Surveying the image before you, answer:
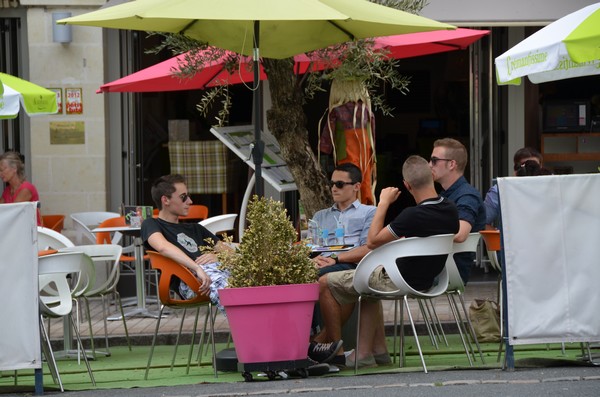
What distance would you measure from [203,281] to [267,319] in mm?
745

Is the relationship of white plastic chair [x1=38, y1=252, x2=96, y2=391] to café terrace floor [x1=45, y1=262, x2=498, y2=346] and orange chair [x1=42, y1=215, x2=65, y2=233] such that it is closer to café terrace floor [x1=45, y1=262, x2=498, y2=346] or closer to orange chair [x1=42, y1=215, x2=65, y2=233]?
café terrace floor [x1=45, y1=262, x2=498, y2=346]

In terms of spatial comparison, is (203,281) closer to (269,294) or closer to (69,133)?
(269,294)

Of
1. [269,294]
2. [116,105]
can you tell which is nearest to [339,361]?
[269,294]

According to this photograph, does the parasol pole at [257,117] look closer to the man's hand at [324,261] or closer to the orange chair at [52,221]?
the man's hand at [324,261]

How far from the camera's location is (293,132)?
10.5 metres

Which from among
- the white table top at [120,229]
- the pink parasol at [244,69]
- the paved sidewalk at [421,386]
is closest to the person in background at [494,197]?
the pink parasol at [244,69]

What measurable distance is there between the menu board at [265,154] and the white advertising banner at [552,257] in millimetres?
3590

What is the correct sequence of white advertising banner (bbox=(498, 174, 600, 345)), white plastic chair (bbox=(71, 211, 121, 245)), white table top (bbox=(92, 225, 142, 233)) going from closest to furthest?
white advertising banner (bbox=(498, 174, 600, 345)) < white table top (bbox=(92, 225, 142, 233)) < white plastic chair (bbox=(71, 211, 121, 245))

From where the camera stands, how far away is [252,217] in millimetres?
8227

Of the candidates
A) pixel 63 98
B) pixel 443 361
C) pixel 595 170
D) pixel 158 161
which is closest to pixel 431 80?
pixel 595 170

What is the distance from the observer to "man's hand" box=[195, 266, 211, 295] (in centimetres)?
870

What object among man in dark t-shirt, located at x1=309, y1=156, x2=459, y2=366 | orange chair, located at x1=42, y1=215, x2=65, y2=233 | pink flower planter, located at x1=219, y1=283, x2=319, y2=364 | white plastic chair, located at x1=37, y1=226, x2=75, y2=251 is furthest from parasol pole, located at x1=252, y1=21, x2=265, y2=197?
orange chair, located at x1=42, y1=215, x2=65, y2=233

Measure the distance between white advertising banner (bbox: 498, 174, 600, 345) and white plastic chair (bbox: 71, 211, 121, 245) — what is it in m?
5.84

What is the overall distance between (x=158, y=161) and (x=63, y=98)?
1.30 m
